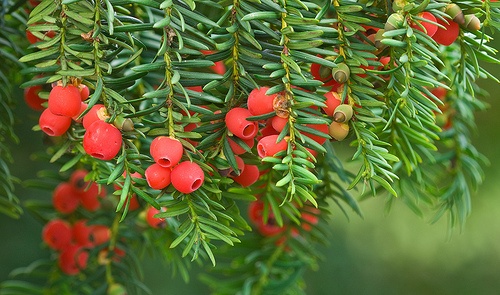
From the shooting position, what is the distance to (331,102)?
37 cm

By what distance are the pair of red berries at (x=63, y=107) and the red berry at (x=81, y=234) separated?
28 cm

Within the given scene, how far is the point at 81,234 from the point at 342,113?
0.37 m

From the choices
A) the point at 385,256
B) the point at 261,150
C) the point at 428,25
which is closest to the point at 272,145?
the point at 261,150

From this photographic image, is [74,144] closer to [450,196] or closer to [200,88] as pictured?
[200,88]

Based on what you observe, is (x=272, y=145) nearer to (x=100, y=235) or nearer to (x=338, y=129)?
(x=338, y=129)

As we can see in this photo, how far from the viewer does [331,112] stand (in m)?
0.37

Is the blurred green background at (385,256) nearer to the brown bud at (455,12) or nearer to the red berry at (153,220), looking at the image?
the red berry at (153,220)

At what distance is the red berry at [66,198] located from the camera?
64 centimetres

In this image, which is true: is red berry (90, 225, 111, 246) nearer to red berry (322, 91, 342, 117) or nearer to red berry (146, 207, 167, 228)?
red berry (146, 207, 167, 228)

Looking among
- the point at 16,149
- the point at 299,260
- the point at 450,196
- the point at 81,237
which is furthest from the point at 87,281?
the point at 16,149

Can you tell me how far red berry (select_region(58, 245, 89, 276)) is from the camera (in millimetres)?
648

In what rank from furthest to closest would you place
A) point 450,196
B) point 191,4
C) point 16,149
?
1. point 16,149
2. point 450,196
3. point 191,4

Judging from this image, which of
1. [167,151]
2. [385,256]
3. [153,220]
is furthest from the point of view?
[385,256]

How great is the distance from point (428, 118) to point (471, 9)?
0.22 ft
